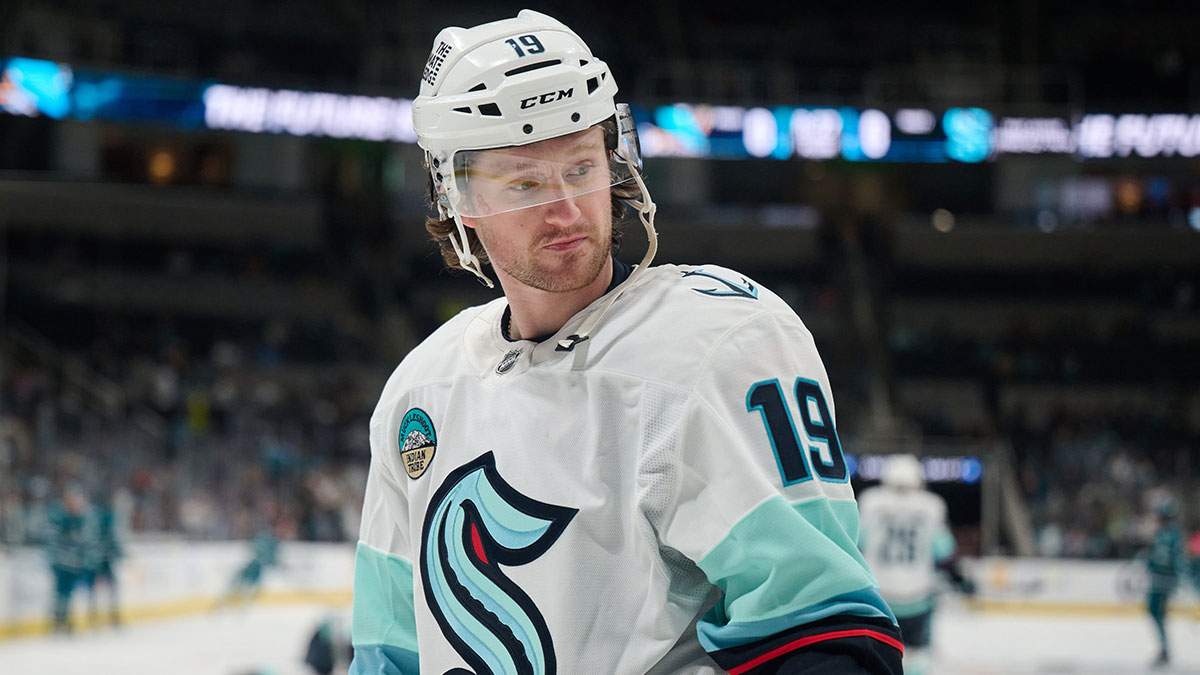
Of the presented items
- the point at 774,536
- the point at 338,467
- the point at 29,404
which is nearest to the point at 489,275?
the point at 774,536

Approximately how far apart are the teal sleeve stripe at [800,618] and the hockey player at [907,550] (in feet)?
16.5

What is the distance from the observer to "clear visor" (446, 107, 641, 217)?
4.10 feet

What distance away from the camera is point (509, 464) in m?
1.22

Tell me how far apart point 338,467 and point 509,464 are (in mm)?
12201

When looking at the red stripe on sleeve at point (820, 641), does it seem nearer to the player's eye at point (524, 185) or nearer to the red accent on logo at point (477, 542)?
the red accent on logo at point (477, 542)

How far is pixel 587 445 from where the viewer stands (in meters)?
1.17

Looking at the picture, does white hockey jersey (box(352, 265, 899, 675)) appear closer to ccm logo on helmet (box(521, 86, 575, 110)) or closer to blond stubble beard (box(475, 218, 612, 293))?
blond stubble beard (box(475, 218, 612, 293))

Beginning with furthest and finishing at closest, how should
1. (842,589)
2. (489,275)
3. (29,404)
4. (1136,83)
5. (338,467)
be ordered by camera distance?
(1136,83) → (338,467) → (29,404) → (489,275) → (842,589)

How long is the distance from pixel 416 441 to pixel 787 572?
45 centimetres

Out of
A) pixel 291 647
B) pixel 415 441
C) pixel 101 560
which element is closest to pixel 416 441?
pixel 415 441

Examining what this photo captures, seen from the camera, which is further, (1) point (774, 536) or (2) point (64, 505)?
(2) point (64, 505)

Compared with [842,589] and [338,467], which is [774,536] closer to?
[842,589]

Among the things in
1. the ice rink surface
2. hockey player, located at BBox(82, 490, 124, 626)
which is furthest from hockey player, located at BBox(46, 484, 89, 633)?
the ice rink surface

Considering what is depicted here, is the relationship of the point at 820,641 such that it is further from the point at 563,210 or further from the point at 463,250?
the point at 463,250
